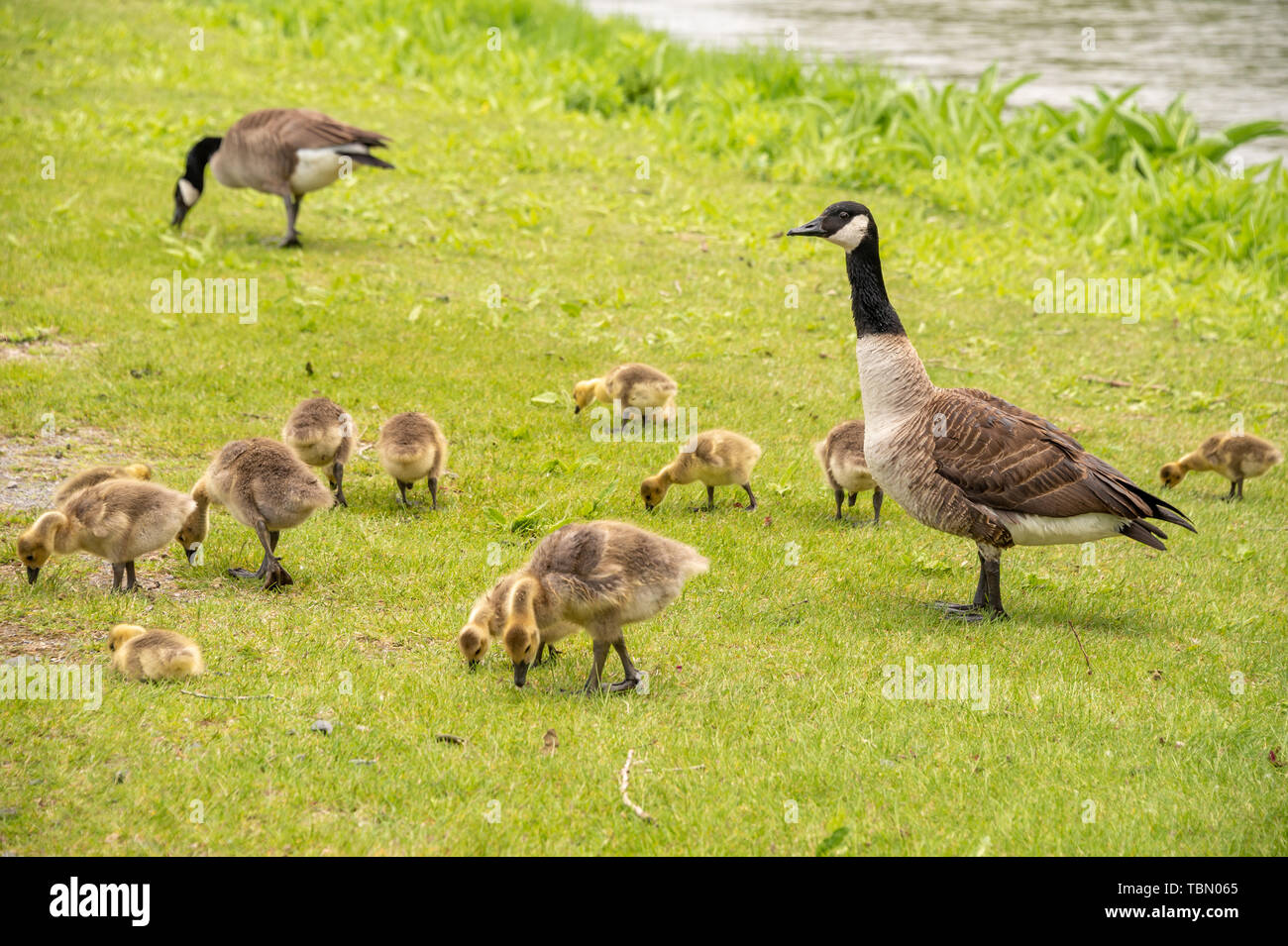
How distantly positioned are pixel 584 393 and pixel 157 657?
5.53m

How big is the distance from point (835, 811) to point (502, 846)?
1595 mm

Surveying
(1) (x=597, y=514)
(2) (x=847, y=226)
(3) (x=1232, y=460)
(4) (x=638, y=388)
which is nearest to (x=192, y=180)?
(4) (x=638, y=388)

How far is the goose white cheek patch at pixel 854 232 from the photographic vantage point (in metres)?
8.63

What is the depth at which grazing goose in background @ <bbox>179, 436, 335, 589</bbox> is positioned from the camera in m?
7.66

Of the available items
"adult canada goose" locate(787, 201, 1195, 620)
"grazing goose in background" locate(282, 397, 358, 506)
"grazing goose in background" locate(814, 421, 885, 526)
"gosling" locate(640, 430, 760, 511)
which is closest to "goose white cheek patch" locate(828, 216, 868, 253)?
"adult canada goose" locate(787, 201, 1195, 620)

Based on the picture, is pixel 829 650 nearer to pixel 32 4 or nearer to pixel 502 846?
pixel 502 846

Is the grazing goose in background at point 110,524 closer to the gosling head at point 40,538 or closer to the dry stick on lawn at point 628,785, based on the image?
the gosling head at point 40,538

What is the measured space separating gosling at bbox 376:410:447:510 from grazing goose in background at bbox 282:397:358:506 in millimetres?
322

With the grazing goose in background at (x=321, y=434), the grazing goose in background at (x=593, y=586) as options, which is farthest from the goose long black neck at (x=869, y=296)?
the grazing goose in background at (x=321, y=434)

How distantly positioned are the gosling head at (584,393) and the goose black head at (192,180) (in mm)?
7339

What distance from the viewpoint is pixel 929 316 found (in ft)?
50.1

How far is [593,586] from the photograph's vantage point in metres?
6.38

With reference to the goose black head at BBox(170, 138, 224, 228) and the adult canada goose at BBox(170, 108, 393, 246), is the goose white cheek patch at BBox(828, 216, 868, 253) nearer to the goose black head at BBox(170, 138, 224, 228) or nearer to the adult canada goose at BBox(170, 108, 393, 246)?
the adult canada goose at BBox(170, 108, 393, 246)

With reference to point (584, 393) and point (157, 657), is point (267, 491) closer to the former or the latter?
point (157, 657)
